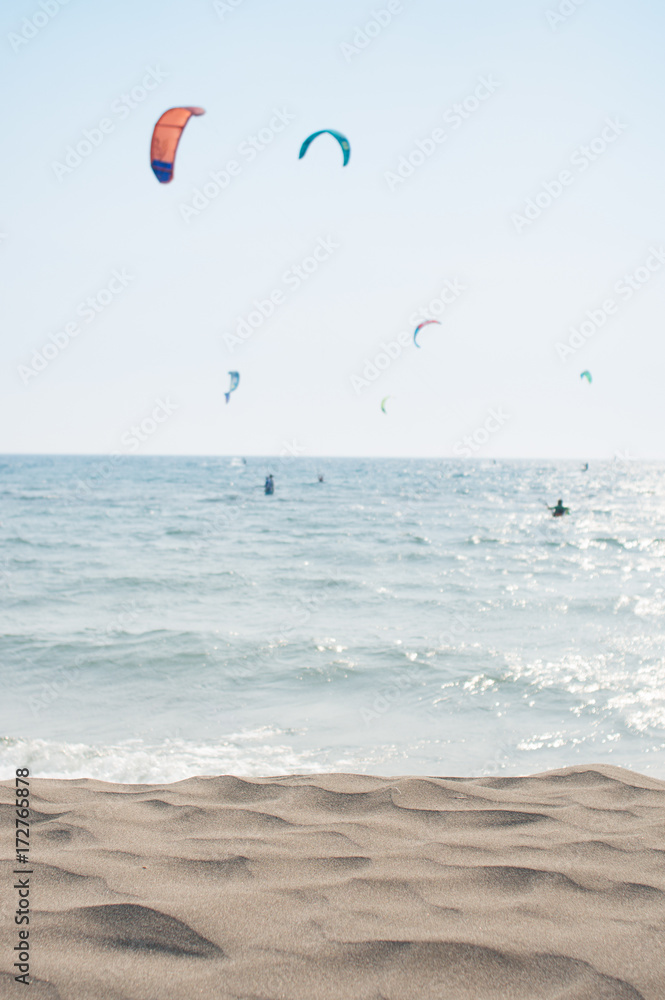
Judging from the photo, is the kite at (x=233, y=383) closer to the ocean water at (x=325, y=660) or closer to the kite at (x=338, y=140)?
the ocean water at (x=325, y=660)

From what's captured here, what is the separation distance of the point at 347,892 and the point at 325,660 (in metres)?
6.25

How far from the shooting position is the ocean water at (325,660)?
6.11 m

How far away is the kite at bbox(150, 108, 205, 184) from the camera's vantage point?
927cm

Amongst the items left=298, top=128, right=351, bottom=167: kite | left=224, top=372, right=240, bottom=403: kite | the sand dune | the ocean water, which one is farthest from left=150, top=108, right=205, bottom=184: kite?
left=224, top=372, right=240, bottom=403: kite

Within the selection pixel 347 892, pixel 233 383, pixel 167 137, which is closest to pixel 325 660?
pixel 347 892

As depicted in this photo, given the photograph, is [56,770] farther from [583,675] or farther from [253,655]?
[583,675]

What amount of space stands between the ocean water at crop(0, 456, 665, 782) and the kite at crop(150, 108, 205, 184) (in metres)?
7.30

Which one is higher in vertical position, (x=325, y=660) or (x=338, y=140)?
(x=338, y=140)

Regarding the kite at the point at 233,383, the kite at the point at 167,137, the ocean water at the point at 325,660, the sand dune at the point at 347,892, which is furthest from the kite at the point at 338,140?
the kite at the point at 233,383

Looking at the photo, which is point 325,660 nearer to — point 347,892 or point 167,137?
point 347,892

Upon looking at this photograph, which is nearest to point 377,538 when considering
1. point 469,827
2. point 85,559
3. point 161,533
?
point 161,533

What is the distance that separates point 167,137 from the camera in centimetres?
935

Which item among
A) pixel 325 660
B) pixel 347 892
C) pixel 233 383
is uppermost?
pixel 233 383

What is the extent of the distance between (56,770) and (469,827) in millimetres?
3861
